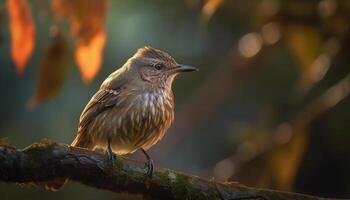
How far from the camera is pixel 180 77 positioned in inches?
343

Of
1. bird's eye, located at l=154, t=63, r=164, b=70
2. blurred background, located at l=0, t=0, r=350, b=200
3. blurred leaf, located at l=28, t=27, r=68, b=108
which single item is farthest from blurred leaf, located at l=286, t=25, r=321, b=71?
blurred leaf, located at l=28, t=27, r=68, b=108

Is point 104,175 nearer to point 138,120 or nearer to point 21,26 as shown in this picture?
point 21,26

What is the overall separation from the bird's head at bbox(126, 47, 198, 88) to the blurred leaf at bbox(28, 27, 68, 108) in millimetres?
1201

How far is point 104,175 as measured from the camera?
423cm

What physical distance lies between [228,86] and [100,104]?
4.64 feet

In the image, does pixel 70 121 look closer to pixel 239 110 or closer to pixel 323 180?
pixel 239 110

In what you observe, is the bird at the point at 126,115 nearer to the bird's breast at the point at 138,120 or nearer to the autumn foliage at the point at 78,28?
the bird's breast at the point at 138,120

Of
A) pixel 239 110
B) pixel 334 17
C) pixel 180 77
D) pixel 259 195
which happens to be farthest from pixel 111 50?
pixel 259 195

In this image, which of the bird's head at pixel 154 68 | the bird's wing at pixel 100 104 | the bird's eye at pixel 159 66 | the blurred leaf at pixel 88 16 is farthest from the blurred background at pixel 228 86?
the bird's eye at pixel 159 66

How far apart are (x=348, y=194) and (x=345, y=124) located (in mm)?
636

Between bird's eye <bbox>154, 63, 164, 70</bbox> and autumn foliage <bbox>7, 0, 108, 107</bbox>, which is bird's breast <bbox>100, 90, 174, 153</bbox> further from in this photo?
autumn foliage <bbox>7, 0, 108, 107</bbox>

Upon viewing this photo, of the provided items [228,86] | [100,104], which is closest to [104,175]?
[100,104]

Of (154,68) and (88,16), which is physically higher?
(154,68)

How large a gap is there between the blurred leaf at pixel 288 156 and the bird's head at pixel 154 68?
825mm
